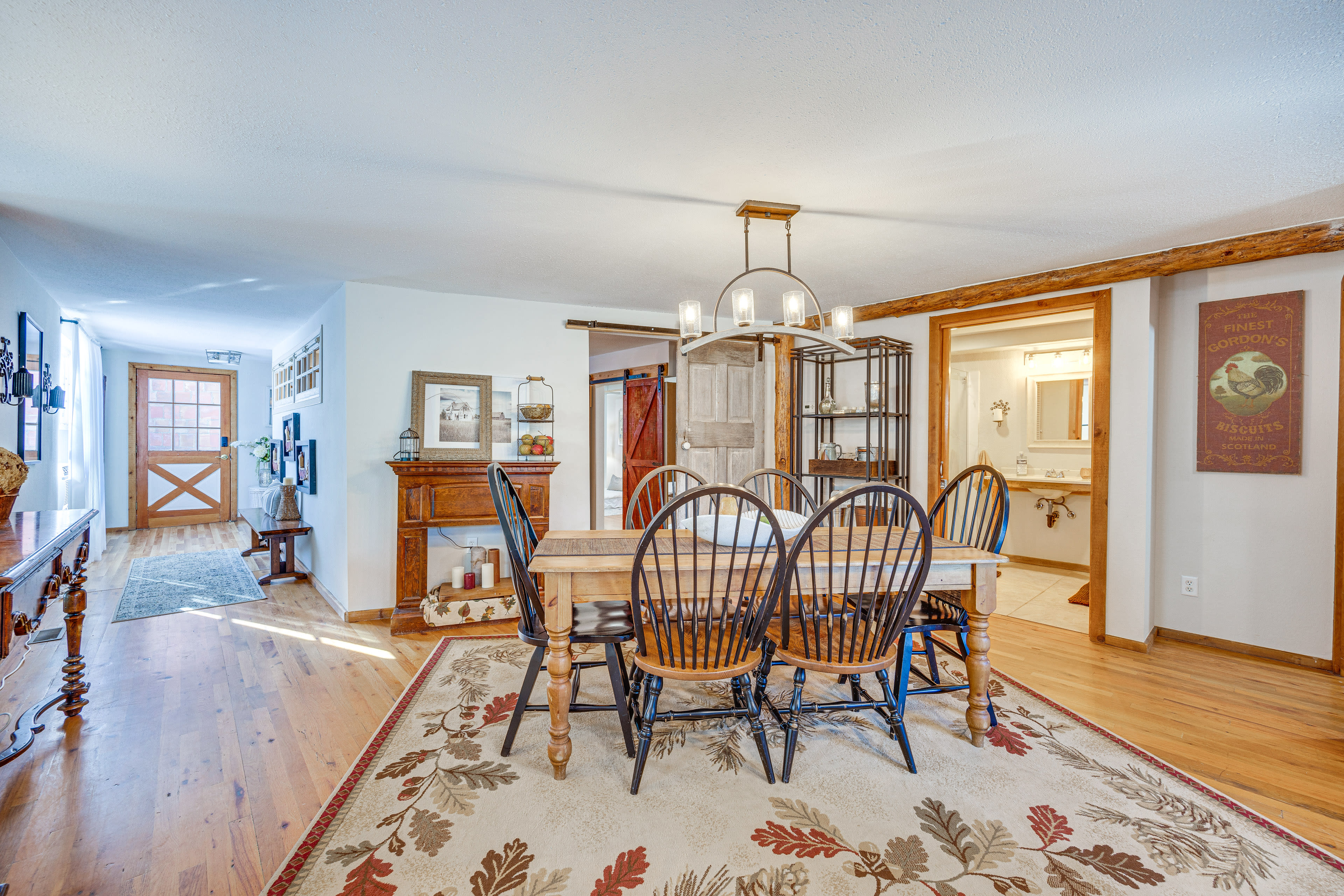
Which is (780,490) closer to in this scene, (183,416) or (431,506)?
(431,506)

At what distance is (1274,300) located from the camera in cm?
329

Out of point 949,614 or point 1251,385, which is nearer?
point 949,614

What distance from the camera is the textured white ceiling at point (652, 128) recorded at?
60.2 inches

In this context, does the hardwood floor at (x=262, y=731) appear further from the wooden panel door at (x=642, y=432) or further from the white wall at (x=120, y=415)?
Result: the white wall at (x=120, y=415)

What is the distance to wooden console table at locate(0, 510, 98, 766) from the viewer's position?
5.30 feet

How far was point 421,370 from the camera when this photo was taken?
4.29 metres

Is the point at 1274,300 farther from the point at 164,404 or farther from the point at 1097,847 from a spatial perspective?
the point at 164,404

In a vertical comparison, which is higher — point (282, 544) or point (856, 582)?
point (856, 582)

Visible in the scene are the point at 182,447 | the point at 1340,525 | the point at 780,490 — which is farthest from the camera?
the point at 182,447

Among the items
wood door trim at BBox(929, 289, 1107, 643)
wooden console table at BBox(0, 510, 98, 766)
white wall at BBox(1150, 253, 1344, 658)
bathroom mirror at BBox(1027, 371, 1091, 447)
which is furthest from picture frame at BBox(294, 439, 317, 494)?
bathroom mirror at BBox(1027, 371, 1091, 447)

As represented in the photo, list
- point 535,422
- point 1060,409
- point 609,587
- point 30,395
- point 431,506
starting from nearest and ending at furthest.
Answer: point 609,587
point 30,395
point 431,506
point 535,422
point 1060,409

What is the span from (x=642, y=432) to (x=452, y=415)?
2563 millimetres

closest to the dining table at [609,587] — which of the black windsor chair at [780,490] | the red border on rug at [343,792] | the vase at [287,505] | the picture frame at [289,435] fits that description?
the black windsor chair at [780,490]

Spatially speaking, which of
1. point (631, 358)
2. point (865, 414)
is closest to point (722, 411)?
point (865, 414)
